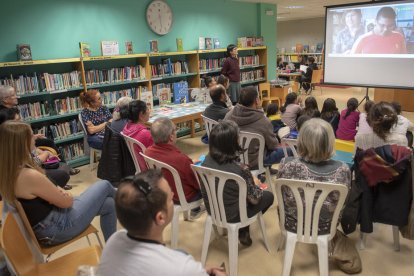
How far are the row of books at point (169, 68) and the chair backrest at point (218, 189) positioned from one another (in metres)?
3.68

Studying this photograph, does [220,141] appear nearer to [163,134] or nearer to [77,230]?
[163,134]

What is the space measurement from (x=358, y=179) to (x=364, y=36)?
3502 millimetres

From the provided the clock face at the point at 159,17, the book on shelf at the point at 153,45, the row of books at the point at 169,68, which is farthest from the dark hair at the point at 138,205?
the clock face at the point at 159,17

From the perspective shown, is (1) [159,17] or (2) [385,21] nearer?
(2) [385,21]

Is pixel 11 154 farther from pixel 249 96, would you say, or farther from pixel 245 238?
pixel 249 96

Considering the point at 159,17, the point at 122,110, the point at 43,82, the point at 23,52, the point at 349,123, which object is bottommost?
the point at 349,123

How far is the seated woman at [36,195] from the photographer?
181cm

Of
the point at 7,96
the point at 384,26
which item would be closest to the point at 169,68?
the point at 7,96

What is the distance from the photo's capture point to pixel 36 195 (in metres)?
1.88

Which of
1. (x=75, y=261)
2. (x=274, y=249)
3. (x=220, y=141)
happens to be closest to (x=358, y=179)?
(x=274, y=249)

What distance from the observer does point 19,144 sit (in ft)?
6.07

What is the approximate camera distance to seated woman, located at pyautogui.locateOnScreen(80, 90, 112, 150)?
4.09 m

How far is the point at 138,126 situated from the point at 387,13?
388cm

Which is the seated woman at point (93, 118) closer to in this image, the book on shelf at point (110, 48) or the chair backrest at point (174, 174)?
the book on shelf at point (110, 48)
